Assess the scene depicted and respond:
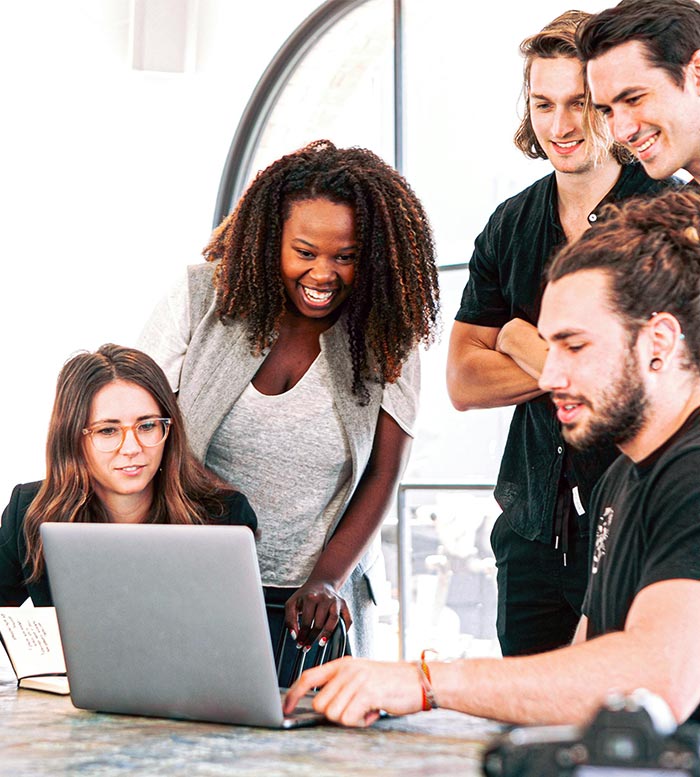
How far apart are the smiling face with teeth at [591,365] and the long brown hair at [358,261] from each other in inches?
29.8

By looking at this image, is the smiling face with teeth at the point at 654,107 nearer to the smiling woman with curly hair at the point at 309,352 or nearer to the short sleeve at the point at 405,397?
the smiling woman with curly hair at the point at 309,352

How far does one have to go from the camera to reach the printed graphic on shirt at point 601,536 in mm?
1585

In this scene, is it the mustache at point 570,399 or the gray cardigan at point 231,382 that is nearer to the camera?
the mustache at point 570,399

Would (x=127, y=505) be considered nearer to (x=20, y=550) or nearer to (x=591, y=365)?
(x=20, y=550)

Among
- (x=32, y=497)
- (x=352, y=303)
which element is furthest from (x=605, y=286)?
(x=32, y=497)

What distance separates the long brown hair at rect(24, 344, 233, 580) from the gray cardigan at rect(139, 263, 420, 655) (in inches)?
2.5

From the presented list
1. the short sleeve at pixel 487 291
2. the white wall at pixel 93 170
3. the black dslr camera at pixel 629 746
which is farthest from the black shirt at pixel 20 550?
the white wall at pixel 93 170

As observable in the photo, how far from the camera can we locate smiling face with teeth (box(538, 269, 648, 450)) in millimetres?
1469

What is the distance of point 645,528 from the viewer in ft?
4.69

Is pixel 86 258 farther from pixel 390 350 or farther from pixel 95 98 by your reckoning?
pixel 390 350

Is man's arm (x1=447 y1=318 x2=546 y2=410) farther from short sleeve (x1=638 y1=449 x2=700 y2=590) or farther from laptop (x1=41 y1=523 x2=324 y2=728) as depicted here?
laptop (x1=41 y1=523 x2=324 y2=728)

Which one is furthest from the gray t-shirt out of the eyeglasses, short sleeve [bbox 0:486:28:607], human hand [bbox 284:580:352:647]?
short sleeve [bbox 0:486:28:607]

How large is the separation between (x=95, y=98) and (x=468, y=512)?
2150 millimetres

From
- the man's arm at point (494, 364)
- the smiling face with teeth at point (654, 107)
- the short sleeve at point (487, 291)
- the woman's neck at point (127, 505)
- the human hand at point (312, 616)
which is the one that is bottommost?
the human hand at point (312, 616)
